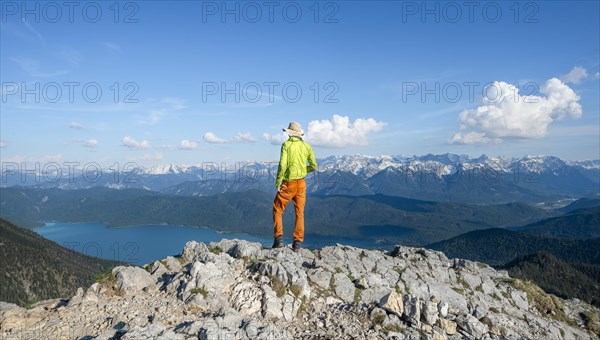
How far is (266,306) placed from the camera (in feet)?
38.3

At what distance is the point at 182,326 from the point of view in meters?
9.86

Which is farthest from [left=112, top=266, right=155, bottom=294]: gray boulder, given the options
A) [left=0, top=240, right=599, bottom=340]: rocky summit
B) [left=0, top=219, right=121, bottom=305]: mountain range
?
[left=0, top=219, right=121, bottom=305]: mountain range

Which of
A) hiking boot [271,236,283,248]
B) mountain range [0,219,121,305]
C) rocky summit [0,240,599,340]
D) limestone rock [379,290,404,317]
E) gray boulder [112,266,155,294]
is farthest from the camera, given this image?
mountain range [0,219,121,305]

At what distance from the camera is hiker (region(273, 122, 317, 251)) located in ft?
50.1

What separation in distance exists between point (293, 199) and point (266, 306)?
548 cm

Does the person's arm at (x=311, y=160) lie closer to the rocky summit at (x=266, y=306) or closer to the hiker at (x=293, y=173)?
the hiker at (x=293, y=173)

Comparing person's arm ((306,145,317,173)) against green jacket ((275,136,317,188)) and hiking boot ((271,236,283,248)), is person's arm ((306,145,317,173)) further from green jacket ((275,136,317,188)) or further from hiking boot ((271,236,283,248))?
hiking boot ((271,236,283,248))

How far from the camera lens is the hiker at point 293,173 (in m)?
15.3

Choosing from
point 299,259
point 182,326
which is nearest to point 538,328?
point 299,259

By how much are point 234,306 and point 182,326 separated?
6.93 ft

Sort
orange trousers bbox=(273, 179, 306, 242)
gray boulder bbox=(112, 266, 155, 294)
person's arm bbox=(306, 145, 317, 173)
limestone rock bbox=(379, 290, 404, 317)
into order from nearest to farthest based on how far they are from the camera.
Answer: gray boulder bbox=(112, 266, 155, 294) < limestone rock bbox=(379, 290, 404, 317) < orange trousers bbox=(273, 179, 306, 242) < person's arm bbox=(306, 145, 317, 173)

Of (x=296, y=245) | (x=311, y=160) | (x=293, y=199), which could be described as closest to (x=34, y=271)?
(x=296, y=245)

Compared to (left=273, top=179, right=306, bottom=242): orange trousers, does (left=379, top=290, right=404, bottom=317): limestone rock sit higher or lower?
lower

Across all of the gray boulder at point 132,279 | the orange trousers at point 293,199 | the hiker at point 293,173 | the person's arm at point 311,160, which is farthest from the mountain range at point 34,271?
the person's arm at point 311,160
